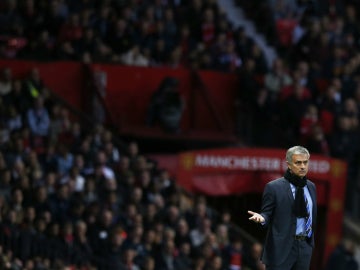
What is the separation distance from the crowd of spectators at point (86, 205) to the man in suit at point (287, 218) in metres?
5.95

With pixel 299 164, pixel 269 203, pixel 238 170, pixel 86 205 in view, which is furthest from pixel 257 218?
pixel 238 170

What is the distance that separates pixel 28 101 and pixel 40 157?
4.46 ft

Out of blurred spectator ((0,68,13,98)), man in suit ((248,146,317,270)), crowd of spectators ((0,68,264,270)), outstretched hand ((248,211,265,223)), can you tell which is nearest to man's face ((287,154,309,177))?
man in suit ((248,146,317,270))

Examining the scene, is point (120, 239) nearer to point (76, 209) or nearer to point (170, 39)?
point (76, 209)

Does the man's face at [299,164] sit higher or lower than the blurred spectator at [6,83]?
higher

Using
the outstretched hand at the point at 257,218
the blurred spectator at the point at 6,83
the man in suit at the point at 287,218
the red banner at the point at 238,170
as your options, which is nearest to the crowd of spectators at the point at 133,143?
the blurred spectator at the point at 6,83

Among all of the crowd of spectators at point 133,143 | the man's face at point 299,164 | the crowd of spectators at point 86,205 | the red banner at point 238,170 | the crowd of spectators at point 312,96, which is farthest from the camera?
the crowd of spectators at point 312,96

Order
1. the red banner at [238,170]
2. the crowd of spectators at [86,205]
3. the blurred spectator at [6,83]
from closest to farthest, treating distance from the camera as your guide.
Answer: the crowd of spectators at [86,205] < the blurred spectator at [6,83] < the red banner at [238,170]

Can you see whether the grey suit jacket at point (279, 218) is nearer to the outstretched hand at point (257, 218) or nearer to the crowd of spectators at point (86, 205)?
the outstretched hand at point (257, 218)

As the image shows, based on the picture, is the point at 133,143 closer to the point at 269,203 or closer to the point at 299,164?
the point at 269,203

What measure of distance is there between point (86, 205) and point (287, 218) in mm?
8279

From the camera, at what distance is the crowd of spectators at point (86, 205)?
816 inches

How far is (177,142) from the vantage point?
27297mm

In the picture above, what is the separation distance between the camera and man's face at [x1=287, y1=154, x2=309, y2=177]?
13.9 m
